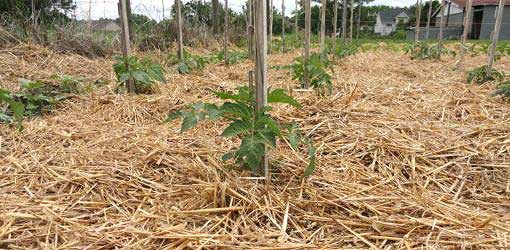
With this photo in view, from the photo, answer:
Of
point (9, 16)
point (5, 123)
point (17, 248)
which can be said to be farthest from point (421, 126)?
point (9, 16)

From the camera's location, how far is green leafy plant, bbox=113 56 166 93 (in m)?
3.62

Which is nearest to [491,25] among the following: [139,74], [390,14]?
[139,74]

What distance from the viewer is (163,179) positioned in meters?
1.93

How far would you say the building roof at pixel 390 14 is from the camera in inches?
2137

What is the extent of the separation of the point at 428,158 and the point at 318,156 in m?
0.60

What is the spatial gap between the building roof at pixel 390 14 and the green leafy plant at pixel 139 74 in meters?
55.4

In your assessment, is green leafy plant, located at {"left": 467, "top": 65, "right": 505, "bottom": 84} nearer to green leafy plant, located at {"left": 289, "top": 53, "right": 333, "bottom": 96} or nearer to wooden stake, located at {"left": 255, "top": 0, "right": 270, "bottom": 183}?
green leafy plant, located at {"left": 289, "top": 53, "right": 333, "bottom": 96}

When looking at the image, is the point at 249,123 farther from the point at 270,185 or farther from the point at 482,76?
the point at 482,76

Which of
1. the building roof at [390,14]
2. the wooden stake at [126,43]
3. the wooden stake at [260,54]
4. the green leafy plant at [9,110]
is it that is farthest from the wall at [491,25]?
the building roof at [390,14]

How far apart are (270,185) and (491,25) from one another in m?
26.8

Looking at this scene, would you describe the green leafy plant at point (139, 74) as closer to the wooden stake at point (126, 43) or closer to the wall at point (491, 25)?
the wooden stake at point (126, 43)

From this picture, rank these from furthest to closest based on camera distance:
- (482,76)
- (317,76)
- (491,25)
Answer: (491,25) → (482,76) → (317,76)

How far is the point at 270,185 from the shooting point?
71.5 inches

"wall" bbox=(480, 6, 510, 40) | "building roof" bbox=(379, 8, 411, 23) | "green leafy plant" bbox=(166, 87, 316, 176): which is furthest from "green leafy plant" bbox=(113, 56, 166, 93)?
"building roof" bbox=(379, 8, 411, 23)
